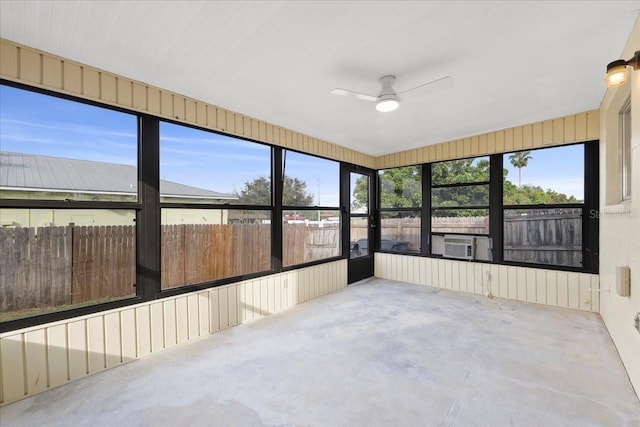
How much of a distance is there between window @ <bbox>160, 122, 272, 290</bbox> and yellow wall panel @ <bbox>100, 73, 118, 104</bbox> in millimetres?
477

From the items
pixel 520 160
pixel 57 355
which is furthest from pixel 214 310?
pixel 520 160

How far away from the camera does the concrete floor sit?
1.88 metres

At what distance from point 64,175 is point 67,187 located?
0.35 feet

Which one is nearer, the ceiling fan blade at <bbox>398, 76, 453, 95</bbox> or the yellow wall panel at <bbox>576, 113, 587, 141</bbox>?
the ceiling fan blade at <bbox>398, 76, 453, 95</bbox>

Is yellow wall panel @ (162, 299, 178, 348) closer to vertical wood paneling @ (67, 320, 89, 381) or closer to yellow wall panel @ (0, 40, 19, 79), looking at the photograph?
vertical wood paneling @ (67, 320, 89, 381)

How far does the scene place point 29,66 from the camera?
2.17 meters

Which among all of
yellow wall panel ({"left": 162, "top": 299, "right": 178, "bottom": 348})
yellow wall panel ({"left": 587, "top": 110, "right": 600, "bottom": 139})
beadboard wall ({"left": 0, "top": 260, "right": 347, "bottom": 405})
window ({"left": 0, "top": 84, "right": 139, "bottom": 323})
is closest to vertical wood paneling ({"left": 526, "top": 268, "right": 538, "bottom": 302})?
yellow wall panel ({"left": 587, "top": 110, "right": 600, "bottom": 139})

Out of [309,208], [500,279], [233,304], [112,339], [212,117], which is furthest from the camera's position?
[309,208]

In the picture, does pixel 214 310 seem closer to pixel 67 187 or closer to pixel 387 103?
pixel 67 187

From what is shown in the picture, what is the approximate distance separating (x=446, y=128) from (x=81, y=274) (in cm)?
481

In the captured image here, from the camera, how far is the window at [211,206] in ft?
9.89

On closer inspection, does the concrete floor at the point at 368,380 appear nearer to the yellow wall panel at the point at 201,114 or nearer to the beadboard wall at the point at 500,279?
the beadboard wall at the point at 500,279

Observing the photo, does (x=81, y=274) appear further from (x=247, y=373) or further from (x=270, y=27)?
(x=270, y=27)

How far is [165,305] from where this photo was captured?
288cm
